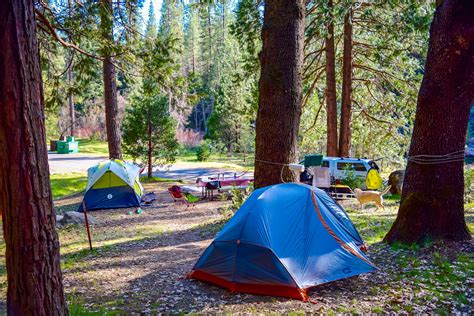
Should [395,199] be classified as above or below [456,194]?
below

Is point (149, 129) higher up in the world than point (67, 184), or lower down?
higher up

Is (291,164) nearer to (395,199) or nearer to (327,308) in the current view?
(327,308)

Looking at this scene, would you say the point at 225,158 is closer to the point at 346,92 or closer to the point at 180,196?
the point at 346,92

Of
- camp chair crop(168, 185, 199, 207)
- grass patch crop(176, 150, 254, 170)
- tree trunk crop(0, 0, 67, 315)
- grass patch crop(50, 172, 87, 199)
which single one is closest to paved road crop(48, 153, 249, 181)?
grass patch crop(50, 172, 87, 199)

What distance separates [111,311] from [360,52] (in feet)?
46.5

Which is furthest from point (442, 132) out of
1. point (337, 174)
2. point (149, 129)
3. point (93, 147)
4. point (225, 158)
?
point (93, 147)

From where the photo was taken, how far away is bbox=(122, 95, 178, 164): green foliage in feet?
67.1

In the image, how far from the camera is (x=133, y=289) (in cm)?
558

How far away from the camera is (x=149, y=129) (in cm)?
2088

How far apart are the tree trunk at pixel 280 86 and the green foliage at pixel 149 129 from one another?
13077 mm

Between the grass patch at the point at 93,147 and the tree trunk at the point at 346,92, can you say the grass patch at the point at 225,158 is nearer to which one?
the grass patch at the point at 93,147

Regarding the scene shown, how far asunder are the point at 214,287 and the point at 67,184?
16316mm

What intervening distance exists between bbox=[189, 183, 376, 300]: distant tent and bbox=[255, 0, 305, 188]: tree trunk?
2.16 m

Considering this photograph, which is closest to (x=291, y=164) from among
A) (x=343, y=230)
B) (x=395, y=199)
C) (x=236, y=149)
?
(x=343, y=230)
